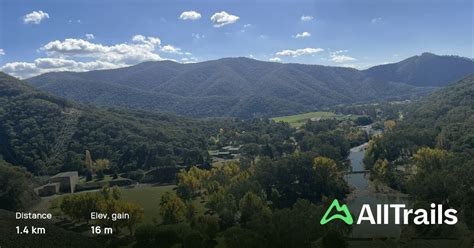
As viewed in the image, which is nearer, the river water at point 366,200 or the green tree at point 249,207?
the river water at point 366,200

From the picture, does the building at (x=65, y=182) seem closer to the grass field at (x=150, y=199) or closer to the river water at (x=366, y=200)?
the grass field at (x=150, y=199)

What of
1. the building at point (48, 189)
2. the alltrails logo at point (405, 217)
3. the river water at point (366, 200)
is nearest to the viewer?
the alltrails logo at point (405, 217)

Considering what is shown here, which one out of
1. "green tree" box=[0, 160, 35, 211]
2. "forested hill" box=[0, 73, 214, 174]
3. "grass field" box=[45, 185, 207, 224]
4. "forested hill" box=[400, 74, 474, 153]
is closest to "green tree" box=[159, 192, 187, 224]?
"grass field" box=[45, 185, 207, 224]

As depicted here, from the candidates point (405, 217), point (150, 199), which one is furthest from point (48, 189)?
point (405, 217)

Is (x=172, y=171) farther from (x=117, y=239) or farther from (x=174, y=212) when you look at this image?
(x=117, y=239)

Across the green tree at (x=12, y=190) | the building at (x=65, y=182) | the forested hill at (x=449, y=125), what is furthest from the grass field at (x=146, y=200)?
the forested hill at (x=449, y=125)

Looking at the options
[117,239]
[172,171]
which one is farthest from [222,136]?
[117,239]
